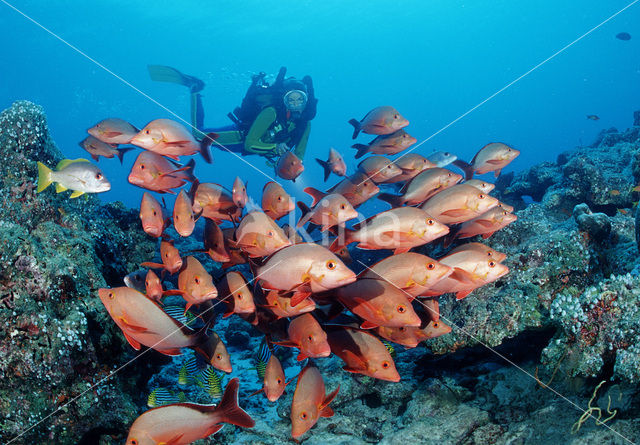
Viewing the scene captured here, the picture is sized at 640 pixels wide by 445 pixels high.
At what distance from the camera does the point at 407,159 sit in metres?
4.24

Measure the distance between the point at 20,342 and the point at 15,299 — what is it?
1.21ft

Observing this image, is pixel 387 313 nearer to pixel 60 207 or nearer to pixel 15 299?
pixel 15 299

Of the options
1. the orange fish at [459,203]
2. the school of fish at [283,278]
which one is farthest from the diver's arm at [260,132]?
the orange fish at [459,203]

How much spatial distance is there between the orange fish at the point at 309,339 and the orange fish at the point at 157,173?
1.87 metres

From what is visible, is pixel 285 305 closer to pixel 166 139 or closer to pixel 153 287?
pixel 153 287

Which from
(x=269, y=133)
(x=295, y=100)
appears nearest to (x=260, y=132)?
(x=269, y=133)

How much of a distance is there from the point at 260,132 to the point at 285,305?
25.5 ft

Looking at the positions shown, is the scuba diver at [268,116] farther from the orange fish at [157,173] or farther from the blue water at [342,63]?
the blue water at [342,63]

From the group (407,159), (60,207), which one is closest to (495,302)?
(407,159)

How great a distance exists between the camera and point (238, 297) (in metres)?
2.66

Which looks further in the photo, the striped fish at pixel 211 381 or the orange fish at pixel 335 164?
the orange fish at pixel 335 164

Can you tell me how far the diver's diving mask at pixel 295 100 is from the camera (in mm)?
9303

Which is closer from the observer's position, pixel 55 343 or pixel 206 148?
pixel 55 343

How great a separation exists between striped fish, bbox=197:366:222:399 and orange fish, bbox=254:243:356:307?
177 centimetres
